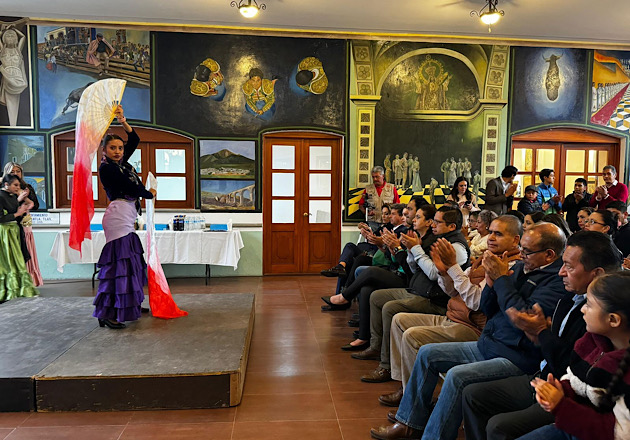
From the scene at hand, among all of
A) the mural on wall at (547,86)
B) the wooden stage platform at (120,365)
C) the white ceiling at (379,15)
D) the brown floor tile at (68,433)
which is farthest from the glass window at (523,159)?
the brown floor tile at (68,433)

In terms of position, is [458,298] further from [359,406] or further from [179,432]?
[179,432]

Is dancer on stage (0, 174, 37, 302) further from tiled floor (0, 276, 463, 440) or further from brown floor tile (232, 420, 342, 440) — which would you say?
brown floor tile (232, 420, 342, 440)

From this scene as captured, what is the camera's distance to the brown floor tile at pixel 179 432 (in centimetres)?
248

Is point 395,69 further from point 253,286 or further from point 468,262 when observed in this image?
point 468,262

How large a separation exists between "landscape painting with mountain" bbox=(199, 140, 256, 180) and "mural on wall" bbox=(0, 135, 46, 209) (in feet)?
7.05

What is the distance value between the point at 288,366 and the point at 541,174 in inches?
207

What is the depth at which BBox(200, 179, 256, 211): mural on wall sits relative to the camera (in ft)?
22.6

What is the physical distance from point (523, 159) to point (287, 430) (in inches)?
248

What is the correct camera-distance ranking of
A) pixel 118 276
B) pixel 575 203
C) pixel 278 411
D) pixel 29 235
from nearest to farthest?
pixel 278 411 → pixel 118 276 → pixel 29 235 → pixel 575 203

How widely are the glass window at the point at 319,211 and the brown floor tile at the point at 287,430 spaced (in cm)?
469

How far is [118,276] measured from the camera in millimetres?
3535

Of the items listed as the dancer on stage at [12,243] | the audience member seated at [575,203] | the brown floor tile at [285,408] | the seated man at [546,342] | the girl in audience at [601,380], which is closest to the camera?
the girl in audience at [601,380]

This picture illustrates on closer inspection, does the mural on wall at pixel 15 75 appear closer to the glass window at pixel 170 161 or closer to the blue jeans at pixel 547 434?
the glass window at pixel 170 161

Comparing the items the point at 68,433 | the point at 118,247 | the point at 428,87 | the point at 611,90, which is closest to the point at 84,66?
the point at 118,247
